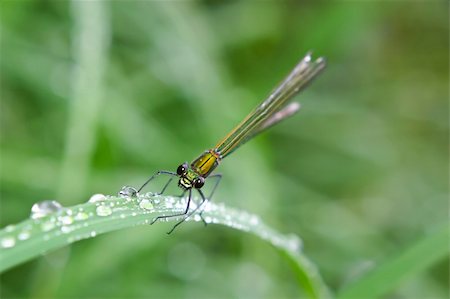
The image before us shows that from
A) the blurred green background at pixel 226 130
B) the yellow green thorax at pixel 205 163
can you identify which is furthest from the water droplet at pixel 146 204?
the blurred green background at pixel 226 130

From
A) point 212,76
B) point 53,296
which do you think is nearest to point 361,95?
point 212,76

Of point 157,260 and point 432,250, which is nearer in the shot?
point 432,250

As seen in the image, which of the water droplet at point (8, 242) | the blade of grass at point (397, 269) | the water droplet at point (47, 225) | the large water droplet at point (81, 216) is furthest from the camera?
the blade of grass at point (397, 269)

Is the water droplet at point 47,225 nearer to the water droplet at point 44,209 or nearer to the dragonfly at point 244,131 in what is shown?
the water droplet at point 44,209

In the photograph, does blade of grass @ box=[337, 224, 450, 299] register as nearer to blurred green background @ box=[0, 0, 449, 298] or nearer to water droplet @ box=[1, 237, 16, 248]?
blurred green background @ box=[0, 0, 449, 298]

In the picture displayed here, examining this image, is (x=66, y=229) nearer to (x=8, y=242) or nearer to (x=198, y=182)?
(x=8, y=242)

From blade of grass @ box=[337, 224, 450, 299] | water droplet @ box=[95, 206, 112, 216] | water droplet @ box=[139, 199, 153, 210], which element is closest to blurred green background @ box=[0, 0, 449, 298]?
blade of grass @ box=[337, 224, 450, 299]

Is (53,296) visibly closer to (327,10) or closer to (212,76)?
(212,76)
